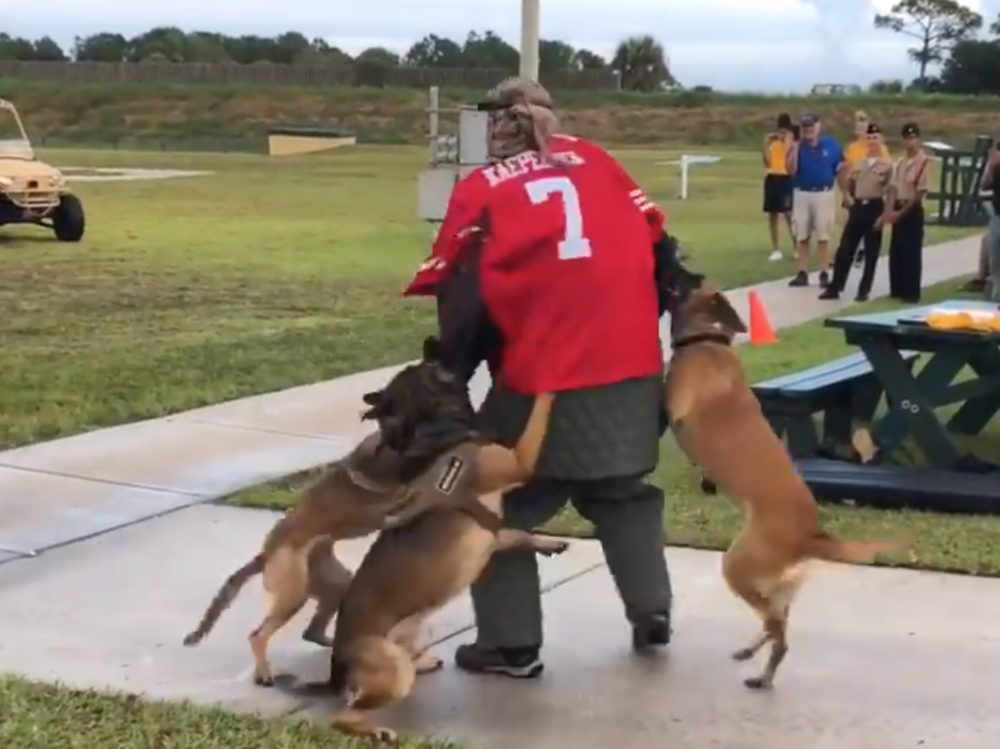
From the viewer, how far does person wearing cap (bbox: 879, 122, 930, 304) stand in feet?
49.7

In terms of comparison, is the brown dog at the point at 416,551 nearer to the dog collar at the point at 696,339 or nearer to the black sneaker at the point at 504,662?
the black sneaker at the point at 504,662

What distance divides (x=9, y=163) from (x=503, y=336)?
18268mm

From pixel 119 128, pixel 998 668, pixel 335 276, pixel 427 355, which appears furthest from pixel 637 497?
pixel 119 128

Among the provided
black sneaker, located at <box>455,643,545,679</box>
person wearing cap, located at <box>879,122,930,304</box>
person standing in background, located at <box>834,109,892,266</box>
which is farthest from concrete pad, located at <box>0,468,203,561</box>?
person standing in background, located at <box>834,109,892,266</box>

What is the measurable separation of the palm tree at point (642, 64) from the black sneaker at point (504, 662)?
8130cm

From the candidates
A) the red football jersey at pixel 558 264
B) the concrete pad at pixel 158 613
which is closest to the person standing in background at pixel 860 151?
the concrete pad at pixel 158 613

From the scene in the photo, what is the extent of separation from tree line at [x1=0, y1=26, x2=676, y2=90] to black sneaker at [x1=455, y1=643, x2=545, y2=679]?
81.0 metres

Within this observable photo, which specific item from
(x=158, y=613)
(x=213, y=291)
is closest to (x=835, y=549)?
(x=158, y=613)

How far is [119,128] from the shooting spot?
68.8 metres

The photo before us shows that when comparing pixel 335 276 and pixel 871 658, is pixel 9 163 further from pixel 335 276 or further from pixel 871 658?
pixel 871 658

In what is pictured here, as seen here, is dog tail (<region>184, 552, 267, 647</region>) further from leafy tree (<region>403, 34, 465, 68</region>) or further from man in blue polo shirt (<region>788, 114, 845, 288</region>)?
leafy tree (<region>403, 34, 465, 68</region>)

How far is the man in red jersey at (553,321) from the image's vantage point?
4648 millimetres

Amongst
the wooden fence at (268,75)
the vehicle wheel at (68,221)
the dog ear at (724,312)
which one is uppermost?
the dog ear at (724,312)

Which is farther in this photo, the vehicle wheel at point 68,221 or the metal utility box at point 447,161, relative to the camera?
the vehicle wheel at point 68,221
